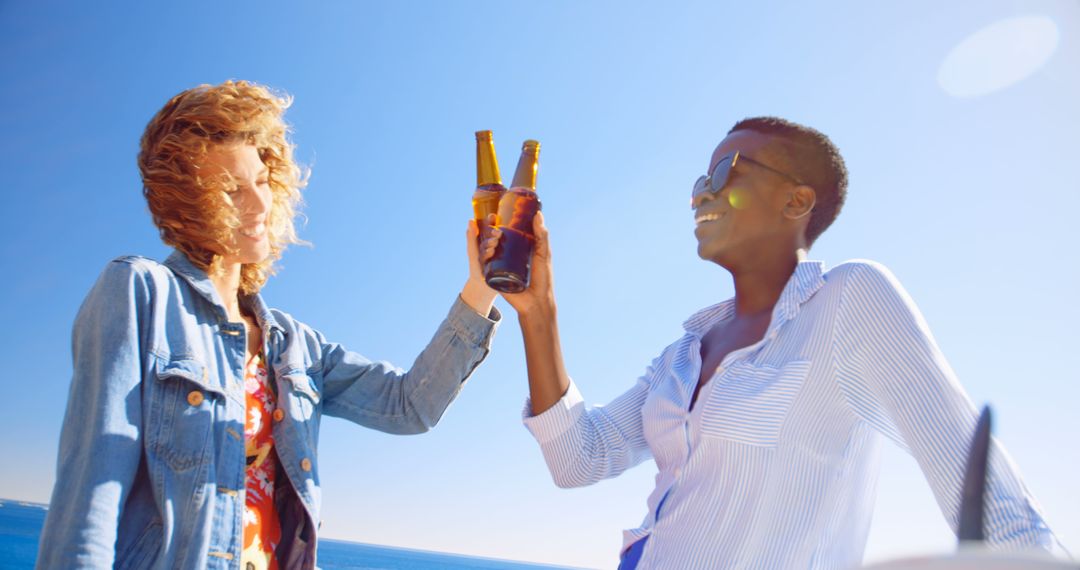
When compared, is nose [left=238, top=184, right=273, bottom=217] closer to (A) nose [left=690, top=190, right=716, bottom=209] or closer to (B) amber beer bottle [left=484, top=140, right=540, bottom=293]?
(B) amber beer bottle [left=484, top=140, right=540, bottom=293]

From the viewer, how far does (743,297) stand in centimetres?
294

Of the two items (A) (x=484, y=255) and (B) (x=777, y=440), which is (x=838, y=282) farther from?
(A) (x=484, y=255)

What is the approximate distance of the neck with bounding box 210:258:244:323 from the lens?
120 inches

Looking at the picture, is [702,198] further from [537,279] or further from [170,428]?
[170,428]

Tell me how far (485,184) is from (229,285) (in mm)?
1138

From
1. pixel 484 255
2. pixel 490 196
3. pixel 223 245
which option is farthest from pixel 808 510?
pixel 223 245

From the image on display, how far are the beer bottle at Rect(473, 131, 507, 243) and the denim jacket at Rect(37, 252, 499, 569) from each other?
0.52 meters

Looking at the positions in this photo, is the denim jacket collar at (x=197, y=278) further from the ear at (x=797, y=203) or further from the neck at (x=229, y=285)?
the ear at (x=797, y=203)

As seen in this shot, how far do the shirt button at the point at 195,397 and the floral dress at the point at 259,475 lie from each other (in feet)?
0.80

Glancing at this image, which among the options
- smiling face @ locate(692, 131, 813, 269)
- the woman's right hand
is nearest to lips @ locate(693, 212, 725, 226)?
smiling face @ locate(692, 131, 813, 269)

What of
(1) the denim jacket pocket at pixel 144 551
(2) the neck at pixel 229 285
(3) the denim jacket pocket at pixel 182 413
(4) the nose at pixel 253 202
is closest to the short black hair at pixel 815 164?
(4) the nose at pixel 253 202

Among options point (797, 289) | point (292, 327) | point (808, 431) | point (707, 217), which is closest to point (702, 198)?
point (707, 217)

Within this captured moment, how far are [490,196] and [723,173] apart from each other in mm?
985

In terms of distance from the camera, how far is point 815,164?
2.94 m
